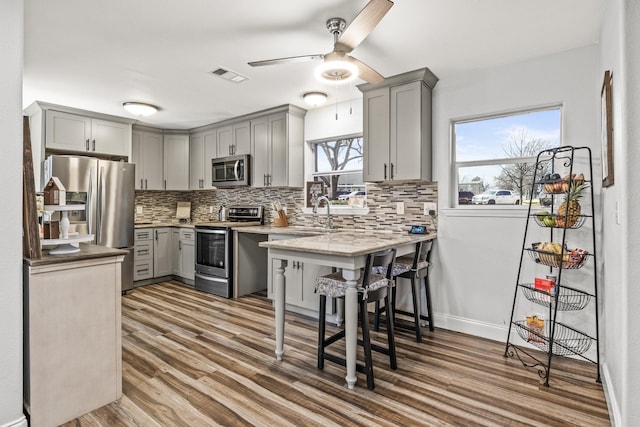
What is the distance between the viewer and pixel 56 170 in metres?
4.04

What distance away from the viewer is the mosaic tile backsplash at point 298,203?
357cm

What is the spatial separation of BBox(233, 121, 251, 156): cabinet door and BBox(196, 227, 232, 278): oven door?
121cm

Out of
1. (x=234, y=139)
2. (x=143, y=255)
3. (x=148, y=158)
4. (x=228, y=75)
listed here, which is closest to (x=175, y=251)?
(x=143, y=255)

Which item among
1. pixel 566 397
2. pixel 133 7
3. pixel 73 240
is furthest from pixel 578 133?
pixel 73 240

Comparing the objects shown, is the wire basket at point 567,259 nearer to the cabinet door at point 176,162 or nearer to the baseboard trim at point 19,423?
the baseboard trim at point 19,423

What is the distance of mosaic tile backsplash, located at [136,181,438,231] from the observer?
3.57 m

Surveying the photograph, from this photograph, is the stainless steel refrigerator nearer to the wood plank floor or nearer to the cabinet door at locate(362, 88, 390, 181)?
the wood plank floor

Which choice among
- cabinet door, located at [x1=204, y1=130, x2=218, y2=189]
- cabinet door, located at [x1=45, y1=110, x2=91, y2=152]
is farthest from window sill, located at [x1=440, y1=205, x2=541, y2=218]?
cabinet door, located at [x1=45, y1=110, x2=91, y2=152]

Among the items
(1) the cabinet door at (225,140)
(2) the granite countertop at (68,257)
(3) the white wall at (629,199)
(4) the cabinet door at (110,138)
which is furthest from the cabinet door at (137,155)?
(3) the white wall at (629,199)

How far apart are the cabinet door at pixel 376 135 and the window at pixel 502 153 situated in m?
0.68

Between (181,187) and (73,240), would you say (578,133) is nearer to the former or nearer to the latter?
(73,240)

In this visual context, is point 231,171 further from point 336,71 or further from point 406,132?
point 336,71

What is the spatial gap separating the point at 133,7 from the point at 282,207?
294cm

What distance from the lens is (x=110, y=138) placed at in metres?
4.82
